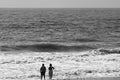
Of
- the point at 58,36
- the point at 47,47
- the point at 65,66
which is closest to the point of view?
the point at 65,66

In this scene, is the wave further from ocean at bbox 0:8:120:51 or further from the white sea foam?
the white sea foam

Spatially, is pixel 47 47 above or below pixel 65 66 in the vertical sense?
above

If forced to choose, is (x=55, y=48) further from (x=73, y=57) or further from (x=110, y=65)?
(x=110, y=65)

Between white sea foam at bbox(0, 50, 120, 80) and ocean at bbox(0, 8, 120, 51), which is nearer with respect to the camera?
white sea foam at bbox(0, 50, 120, 80)

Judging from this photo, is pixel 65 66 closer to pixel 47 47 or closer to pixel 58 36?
pixel 47 47

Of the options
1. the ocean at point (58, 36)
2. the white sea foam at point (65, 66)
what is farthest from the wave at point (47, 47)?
the white sea foam at point (65, 66)

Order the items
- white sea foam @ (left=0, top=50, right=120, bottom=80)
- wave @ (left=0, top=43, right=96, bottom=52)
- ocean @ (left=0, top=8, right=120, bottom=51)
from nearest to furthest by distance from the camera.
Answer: white sea foam @ (left=0, top=50, right=120, bottom=80)
wave @ (left=0, top=43, right=96, bottom=52)
ocean @ (left=0, top=8, right=120, bottom=51)

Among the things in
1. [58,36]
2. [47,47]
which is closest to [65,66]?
[47,47]

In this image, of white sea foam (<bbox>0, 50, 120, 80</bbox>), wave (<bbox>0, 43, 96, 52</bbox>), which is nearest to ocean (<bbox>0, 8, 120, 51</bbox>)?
wave (<bbox>0, 43, 96, 52</bbox>)

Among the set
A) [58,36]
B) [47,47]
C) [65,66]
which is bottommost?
[65,66]

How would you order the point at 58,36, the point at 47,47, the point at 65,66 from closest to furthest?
1. the point at 65,66
2. the point at 47,47
3. the point at 58,36

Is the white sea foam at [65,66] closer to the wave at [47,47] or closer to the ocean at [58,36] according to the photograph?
the wave at [47,47]

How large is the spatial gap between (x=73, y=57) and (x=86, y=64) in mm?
3966

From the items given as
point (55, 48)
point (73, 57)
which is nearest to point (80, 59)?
point (73, 57)
